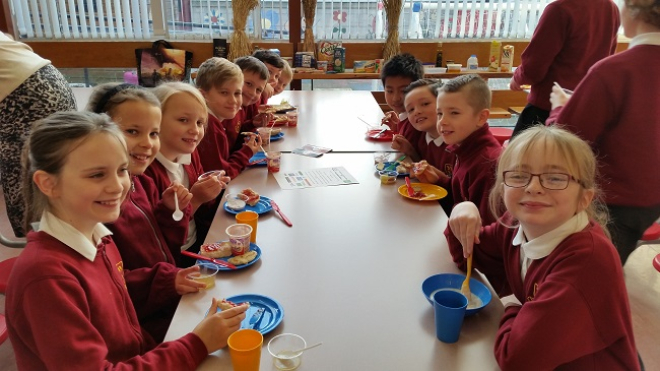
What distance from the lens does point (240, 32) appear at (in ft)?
16.5

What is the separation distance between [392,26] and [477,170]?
11.4 ft

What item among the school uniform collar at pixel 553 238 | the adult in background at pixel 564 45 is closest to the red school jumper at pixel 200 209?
the school uniform collar at pixel 553 238

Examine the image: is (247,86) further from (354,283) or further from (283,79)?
(354,283)

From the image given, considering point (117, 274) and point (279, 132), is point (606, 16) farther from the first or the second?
point (117, 274)

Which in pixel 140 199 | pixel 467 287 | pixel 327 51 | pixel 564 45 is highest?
pixel 564 45

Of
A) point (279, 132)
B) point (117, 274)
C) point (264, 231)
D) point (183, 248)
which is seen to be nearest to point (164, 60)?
point (279, 132)

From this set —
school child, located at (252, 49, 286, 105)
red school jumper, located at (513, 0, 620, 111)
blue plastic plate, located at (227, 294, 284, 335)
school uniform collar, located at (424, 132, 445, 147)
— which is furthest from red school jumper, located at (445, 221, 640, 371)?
school child, located at (252, 49, 286, 105)

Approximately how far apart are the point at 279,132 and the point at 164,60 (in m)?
2.54

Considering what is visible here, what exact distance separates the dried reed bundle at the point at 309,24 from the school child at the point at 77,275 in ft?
13.6

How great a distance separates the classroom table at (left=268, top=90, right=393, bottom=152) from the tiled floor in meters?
1.58

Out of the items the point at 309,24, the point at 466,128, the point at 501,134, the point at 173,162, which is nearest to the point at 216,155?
the point at 173,162

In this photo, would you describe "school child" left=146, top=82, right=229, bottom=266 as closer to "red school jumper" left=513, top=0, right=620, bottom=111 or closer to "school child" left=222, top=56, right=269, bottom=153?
"school child" left=222, top=56, right=269, bottom=153

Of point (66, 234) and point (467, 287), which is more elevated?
point (66, 234)

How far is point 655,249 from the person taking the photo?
10.8 ft
